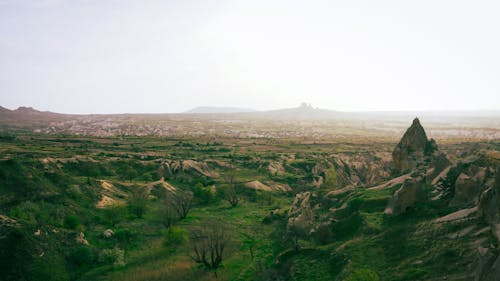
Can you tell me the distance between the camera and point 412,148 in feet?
142

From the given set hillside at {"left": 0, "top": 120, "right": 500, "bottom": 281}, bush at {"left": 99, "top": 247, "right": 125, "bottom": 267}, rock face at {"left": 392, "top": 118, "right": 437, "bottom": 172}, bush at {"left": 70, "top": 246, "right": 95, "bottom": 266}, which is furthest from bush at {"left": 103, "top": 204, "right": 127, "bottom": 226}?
rock face at {"left": 392, "top": 118, "right": 437, "bottom": 172}

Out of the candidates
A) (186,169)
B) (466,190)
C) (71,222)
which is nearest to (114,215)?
(71,222)

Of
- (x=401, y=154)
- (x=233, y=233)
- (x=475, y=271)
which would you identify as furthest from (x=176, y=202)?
(x=475, y=271)

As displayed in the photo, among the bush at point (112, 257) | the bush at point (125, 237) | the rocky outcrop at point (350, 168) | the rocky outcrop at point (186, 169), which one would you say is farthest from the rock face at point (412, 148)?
the rocky outcrop at point (186, 169)

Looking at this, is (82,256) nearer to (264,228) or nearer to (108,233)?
(108,233)

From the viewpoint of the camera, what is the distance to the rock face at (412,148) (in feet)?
141

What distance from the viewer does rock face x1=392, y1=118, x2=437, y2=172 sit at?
141 feet

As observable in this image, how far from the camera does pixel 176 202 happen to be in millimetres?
45344

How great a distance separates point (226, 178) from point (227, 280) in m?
Result: 39.7

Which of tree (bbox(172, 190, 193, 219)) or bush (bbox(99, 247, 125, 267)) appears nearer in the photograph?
bush (bbox(99, 247, 125, 267))

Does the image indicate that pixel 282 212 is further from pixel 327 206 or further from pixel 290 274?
pixel 290 274

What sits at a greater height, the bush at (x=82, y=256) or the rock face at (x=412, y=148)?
the rock face at (x=412, y=148)

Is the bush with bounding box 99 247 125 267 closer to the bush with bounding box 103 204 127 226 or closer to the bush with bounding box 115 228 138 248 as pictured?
the bush with bounding box 115 228 138 248

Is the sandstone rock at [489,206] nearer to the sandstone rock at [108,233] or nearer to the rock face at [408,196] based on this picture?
the rock face at [408,196]
